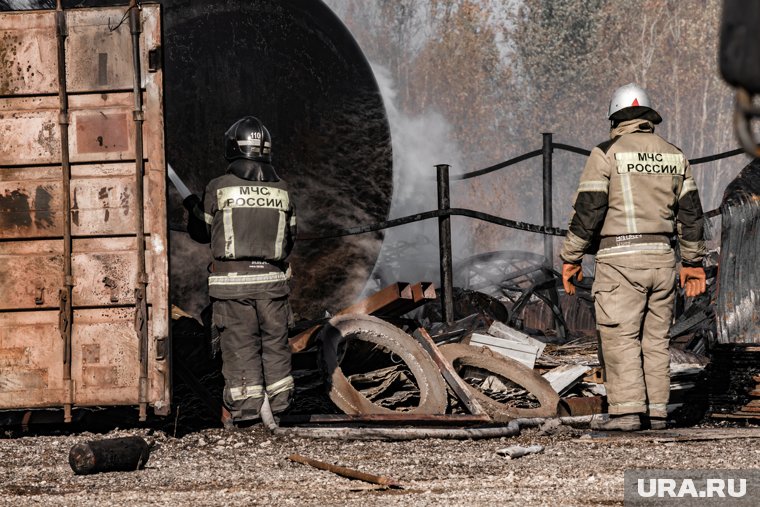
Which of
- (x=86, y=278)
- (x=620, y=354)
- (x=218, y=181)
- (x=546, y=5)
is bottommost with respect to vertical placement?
(x=620, y=354)

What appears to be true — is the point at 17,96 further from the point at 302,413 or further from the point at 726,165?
the point at 726,165

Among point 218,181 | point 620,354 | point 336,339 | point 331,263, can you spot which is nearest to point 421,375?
point 336,339

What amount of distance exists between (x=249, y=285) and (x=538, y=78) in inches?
1076

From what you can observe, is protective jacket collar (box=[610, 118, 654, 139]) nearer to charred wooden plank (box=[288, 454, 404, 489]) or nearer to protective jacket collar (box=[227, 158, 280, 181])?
Result: protective jacket collar (box=[227, 158, 280, 181])

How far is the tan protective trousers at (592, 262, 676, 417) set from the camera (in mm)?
6277

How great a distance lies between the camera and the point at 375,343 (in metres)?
7.23

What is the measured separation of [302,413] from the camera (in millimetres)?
7078

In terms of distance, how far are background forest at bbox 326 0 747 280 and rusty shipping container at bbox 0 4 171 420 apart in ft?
79.2

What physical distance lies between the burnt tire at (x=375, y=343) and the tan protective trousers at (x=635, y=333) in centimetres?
105

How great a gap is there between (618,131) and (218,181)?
2322 mm

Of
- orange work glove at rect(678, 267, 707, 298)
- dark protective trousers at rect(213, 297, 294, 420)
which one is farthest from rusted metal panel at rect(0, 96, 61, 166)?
orange work glove at rect(678, 267, 707, 298)

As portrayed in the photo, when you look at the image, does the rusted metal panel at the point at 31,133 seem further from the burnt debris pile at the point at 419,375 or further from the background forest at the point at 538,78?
the background forest at the point at 538,78

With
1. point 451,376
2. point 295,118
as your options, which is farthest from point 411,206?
point 451,376

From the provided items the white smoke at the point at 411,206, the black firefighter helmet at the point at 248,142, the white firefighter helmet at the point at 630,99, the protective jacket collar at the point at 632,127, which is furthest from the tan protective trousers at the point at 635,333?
the white smoke at the point at 411,206
